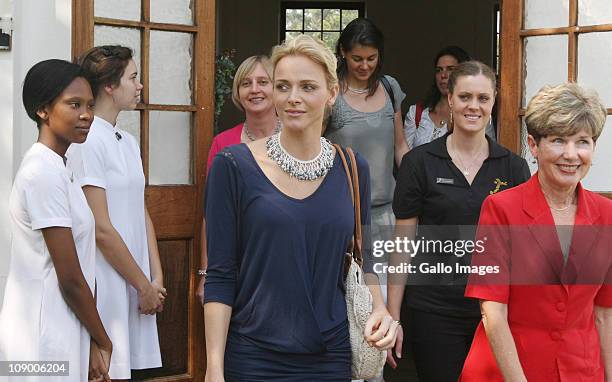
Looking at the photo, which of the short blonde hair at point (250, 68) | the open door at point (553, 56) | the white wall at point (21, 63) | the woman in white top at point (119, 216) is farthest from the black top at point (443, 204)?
the white wall at point (21, 63)

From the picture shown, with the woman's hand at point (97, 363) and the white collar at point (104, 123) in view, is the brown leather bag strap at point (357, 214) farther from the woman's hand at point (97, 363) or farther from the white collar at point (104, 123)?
the white collar at point (104, 123)

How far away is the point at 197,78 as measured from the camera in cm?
457

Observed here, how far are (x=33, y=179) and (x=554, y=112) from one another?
5.27 feet

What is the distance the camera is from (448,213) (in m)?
3.77

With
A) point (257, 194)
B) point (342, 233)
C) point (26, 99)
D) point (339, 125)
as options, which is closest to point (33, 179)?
point (26, 99)

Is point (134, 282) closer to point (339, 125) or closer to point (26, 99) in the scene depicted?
point (26, 99)

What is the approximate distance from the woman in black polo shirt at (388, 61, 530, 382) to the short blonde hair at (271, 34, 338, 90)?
1149mm

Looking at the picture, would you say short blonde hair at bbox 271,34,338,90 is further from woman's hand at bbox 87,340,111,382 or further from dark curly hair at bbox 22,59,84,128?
woman's hand at bbox 87,340,111,382

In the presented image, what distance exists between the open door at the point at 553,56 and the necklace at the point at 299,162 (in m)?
1.98

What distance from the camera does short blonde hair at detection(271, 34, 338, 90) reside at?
9.10 ft

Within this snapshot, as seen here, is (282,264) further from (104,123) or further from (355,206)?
(104,123)

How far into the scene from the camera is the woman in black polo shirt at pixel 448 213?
374 centimetres

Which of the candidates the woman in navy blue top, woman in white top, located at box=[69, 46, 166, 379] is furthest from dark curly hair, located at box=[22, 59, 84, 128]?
the woman in navy blue top

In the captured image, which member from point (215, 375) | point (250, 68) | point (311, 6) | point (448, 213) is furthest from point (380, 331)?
point (311, 6)
